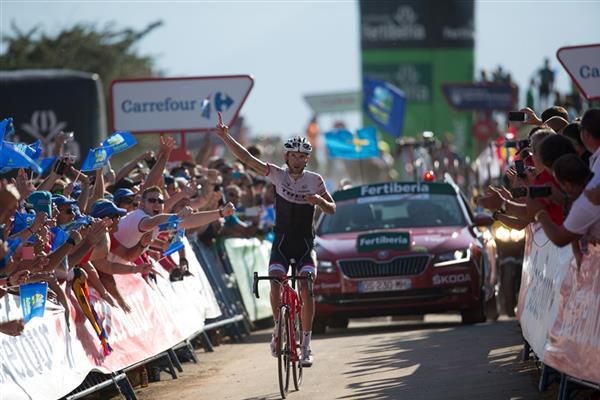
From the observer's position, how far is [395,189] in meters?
20.0

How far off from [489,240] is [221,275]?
11.0 ft

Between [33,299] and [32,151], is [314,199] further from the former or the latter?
[33,299]

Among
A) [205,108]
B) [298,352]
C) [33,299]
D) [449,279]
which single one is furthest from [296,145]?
[205,108]

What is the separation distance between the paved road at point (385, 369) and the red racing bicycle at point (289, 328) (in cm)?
18

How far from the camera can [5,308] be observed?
11.0 metres

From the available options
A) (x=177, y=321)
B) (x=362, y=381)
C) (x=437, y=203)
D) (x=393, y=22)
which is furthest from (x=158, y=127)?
(x=393, y=22)

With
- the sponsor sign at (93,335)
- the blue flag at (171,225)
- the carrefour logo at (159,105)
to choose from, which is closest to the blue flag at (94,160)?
the blue flag at (171,225)

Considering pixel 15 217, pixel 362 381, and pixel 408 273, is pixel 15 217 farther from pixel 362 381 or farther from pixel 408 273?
pixel 408 273

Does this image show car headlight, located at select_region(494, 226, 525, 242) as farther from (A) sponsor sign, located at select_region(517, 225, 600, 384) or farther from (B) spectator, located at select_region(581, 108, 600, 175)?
(B) spectator, located at select_region(581, 108, 600, 175)

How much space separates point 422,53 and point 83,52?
93.6 ft

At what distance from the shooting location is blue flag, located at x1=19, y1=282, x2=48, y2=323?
11195 millimetres

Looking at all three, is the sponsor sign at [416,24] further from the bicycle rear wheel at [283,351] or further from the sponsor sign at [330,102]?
the bicycle rear wheel at [283,351]

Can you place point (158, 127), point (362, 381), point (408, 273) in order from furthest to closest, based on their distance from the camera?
1. point (158, 127)
2. point (408, 273)
3. point (362, 381)

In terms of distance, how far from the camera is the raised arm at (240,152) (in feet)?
44.9
